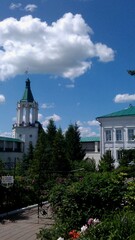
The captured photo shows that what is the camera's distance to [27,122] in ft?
226

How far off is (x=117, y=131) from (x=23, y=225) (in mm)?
35039

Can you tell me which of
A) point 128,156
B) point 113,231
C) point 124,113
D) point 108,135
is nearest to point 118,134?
point 108,135

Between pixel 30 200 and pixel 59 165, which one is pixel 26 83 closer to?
pixel 59 165

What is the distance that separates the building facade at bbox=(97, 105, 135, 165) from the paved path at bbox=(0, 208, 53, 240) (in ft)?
105

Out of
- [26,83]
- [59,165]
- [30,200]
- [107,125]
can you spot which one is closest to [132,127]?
[107,125]

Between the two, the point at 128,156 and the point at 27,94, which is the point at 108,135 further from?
the point at 27,94

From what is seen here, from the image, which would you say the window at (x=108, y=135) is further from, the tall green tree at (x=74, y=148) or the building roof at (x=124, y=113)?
the tall green tree at (x=74, y=148)

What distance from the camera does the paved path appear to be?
8664mm

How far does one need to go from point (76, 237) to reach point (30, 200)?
34.8 ft

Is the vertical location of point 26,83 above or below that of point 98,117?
above

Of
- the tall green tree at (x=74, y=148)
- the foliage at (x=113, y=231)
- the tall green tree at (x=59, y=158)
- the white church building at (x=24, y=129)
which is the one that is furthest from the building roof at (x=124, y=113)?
the foliage at (x=113, y=231)

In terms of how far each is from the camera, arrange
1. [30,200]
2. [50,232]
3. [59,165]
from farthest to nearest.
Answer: [59,165] < [30,200] < [50,232]

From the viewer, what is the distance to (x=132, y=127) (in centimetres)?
4359

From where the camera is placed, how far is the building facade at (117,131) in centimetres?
4372
